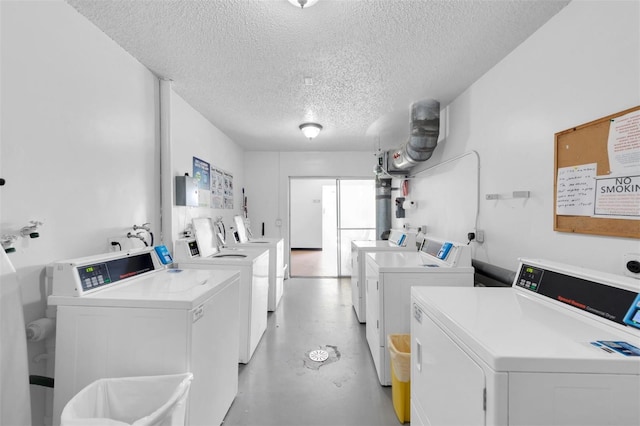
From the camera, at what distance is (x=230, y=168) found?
13.8ft

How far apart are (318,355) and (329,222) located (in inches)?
197

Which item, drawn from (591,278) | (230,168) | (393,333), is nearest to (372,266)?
(393,333)

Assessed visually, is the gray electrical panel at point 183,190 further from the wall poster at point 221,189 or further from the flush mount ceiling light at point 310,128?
the flush mount ceiling light at point 310,128

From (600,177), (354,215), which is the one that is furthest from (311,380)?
(354,215)

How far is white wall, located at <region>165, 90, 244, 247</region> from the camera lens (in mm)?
2513

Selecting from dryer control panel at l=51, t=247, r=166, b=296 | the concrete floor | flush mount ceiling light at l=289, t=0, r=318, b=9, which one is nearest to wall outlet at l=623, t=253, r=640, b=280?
the concrete floor

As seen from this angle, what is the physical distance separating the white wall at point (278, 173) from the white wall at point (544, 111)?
104 inches

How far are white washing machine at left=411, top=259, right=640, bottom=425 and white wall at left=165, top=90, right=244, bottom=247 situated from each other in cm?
225

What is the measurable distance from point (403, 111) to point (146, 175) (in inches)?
104

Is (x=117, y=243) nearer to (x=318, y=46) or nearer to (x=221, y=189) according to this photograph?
(x=318, y=46)

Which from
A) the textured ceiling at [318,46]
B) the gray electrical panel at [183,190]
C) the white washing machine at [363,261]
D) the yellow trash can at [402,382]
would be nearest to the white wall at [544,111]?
the textured ceiling at [318,46]

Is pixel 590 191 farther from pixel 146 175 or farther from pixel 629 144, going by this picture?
pixel 146 175

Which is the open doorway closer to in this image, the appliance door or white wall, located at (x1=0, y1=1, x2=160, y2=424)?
white wall, located at (x1=0, y1=1, x2=160, y2=424)

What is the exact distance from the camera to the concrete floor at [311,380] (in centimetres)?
176
